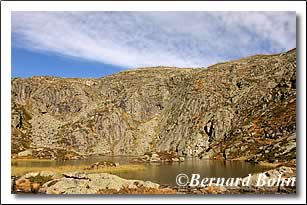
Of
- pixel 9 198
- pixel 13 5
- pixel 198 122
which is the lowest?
pixel 9 198

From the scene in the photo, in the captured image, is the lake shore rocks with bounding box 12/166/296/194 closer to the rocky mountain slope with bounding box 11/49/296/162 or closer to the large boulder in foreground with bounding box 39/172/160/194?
the large boulder in foreground with bounding box 39/172/160/194

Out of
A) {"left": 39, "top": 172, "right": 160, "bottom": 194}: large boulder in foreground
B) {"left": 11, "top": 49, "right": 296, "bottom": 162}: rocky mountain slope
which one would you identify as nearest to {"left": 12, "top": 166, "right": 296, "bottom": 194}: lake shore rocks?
{"left": 39, "top": 172, "right": 160, "bottom": 194}: large boulder in foreground

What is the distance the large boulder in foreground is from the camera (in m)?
17.1

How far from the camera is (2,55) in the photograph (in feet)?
55.8

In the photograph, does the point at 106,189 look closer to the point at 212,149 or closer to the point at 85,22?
the point at 85,22

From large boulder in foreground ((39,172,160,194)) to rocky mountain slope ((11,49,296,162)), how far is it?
17965mm

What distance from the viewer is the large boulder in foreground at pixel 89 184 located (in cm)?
1706

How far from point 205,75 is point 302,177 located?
4042cm

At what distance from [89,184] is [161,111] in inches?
2020

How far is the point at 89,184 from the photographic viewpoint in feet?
58.0

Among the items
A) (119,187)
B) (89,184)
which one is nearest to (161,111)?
(89,184)

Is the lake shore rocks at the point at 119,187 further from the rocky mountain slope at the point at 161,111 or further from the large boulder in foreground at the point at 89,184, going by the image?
the rocky mountain slope at the point at 161,111

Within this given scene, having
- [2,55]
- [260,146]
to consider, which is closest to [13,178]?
[2,55]

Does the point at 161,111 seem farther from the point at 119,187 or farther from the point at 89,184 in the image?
the point at 119,187
